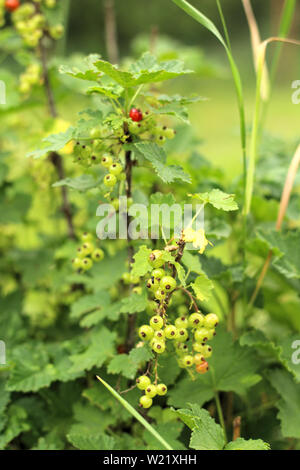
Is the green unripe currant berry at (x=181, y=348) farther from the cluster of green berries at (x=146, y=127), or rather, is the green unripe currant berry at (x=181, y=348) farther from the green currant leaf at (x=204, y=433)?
the cluster of green berries at (x=146, y=127)

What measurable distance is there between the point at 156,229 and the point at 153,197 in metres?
0.06

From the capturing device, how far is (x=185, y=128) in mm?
1442

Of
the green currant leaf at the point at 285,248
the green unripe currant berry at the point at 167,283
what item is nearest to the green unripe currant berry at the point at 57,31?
the green currant leaf at the point at 285,248

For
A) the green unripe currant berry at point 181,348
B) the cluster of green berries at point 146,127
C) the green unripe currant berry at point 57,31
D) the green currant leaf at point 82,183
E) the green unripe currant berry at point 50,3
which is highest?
the green unripe currant berry at point 50,3

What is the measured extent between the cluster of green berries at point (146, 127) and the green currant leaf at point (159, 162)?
0.03 m

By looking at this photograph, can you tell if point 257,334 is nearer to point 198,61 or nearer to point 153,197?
point 153,197

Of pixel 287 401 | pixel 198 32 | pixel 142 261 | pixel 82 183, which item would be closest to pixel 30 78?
pixel 82 183

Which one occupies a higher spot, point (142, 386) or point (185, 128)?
point (185, 128)

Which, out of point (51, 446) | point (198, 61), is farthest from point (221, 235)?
point (198, 61)

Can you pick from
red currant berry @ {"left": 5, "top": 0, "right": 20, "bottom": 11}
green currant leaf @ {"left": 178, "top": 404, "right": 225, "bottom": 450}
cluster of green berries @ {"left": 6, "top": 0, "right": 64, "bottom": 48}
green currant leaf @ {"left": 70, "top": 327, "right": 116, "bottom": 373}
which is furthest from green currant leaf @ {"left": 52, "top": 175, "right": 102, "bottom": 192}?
red currant berry @ {"left": 5, "top": 0, "right": 20, "bottom": 11}

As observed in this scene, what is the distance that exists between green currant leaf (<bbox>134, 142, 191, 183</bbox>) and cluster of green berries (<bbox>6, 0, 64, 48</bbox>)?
0.59m

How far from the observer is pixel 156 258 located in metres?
0.67

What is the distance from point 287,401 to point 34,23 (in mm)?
1007

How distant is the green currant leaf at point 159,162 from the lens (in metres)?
0.73
